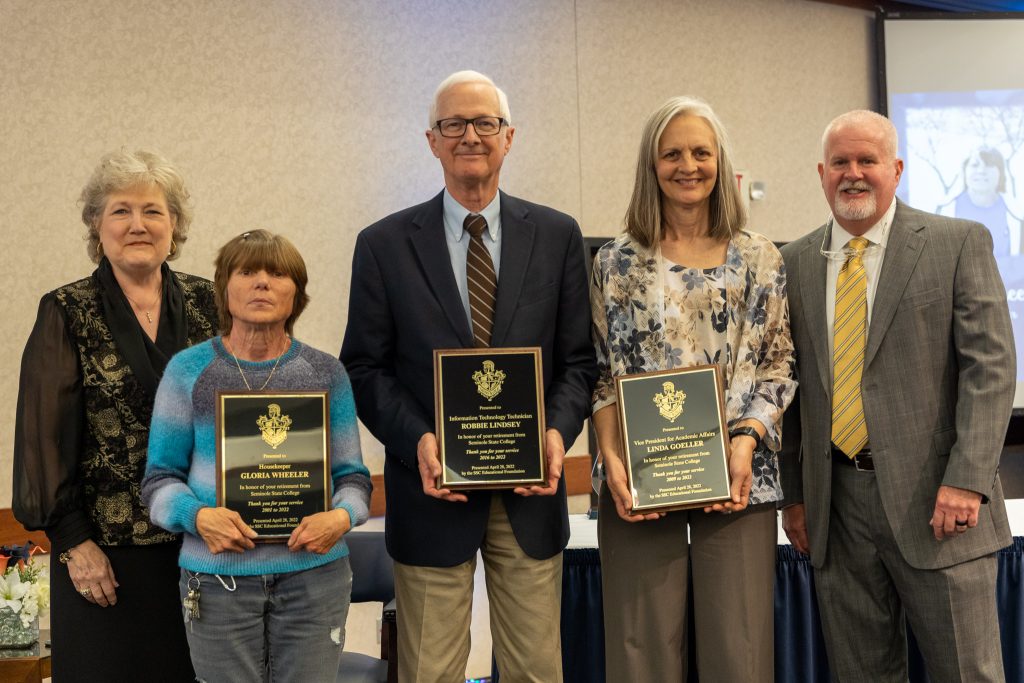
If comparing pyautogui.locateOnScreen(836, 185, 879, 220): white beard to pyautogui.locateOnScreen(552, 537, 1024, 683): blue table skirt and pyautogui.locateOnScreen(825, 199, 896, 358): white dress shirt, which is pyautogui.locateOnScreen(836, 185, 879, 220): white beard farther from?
pyautogui.locateOnScreen(552, 537, 1024, 683): blue table skirt

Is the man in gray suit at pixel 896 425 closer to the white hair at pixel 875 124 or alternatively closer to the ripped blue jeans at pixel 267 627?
the white hair at pixel 875 124

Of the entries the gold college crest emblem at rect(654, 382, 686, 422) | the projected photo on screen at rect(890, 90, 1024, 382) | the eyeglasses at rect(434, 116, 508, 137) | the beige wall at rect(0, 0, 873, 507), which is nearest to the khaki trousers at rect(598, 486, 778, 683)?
the gold college crest emblem at rect(654, 382, 686, 422)

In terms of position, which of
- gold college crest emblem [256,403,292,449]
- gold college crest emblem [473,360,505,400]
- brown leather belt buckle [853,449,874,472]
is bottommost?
brown leather belt buckle [853,449,874,472]

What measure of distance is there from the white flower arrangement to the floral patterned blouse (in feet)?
5.57

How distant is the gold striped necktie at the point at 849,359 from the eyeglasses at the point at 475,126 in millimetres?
979

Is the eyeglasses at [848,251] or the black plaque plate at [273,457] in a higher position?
the eyeglasses at [848,251]

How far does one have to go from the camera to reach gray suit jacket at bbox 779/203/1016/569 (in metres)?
2.35

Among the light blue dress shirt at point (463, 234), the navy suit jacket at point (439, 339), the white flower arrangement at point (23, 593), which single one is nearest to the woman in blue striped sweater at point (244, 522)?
the navy suit jacket at point (439, 339)

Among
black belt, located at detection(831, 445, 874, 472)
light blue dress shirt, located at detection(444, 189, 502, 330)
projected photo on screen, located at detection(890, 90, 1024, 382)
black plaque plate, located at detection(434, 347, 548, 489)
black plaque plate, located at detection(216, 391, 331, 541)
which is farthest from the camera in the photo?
projected photo on screen, located at detection(890, 90, 1024, 382)

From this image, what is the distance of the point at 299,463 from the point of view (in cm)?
201

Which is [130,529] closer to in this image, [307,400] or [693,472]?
[307,400]

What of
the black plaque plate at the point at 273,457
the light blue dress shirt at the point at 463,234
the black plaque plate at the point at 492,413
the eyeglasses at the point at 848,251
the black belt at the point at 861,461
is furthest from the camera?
the eyeglasses at the point at 848,251

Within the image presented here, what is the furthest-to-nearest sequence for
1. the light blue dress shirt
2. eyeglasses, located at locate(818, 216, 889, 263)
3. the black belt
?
eyeglasses, located at locate(818, 216, 889, 263) < the black belt < the light blue dress shirt

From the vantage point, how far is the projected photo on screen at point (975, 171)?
19.0 ft
